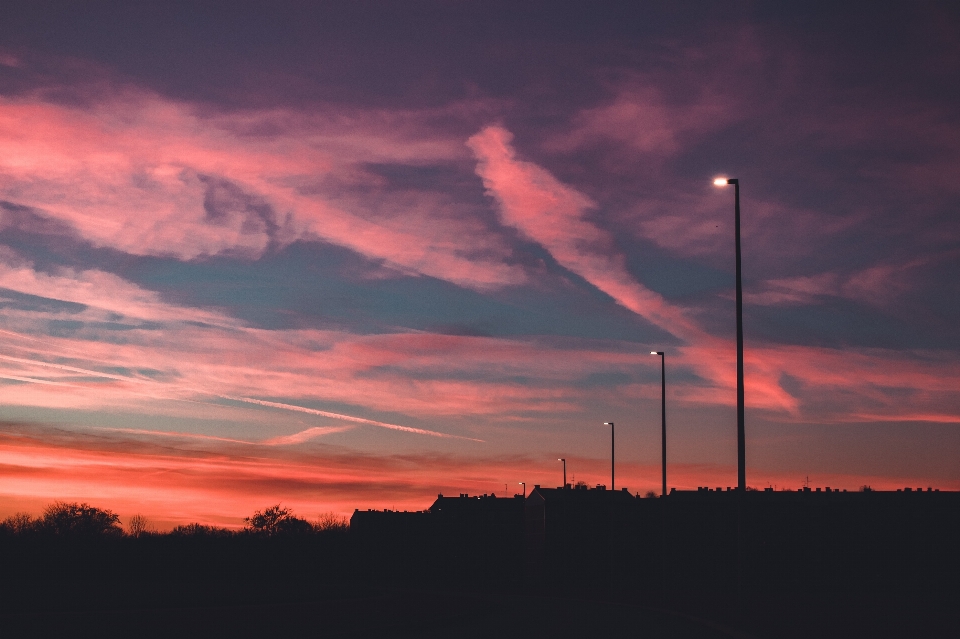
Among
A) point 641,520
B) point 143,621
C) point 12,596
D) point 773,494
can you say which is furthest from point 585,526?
point 143,621

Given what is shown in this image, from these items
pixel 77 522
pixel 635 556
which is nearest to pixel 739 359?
pixel 635 556

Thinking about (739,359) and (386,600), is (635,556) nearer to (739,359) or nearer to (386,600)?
(386,600)

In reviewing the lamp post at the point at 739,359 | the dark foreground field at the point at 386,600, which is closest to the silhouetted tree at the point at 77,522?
the dark foreground field at the point at 386,600

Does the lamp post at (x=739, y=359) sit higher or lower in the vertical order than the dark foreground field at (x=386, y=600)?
higher

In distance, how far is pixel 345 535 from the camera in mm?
168875

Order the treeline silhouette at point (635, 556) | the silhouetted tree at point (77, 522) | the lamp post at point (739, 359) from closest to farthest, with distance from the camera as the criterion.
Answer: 1. the lamp post at point (739, 359)
2. the treeline silhouette at point (635, 556)
3. the silhouetted tree at point (77, 522)

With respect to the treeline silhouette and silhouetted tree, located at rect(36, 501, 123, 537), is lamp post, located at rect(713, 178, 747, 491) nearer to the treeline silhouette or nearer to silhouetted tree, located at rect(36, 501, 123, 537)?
the treeline silhouette

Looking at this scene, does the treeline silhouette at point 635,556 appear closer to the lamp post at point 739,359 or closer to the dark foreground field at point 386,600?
the dark foreground field at point 386,600

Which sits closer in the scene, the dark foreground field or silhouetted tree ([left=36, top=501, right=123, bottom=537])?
the dark foreground field

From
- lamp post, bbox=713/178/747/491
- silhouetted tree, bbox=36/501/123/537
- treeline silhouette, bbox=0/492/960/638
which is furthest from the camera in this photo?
silhouetted tree, bbox=36/501/123/537

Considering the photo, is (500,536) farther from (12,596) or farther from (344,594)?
(12,596)

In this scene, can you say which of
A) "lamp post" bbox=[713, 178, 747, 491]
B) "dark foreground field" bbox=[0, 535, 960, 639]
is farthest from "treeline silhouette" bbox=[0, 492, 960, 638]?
"lamp post" bbox=[713, 178, 747, 491]

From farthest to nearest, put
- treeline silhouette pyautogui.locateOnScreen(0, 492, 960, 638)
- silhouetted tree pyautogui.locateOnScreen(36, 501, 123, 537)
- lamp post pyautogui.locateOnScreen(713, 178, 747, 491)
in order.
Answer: silhouetted tree pyautogui.locateOnScreen(36, 501, 123, 537) → treeline silhouette pyautogui.locateOnScreen(0, 492, 960, 638) → lamp post pyautogui.locateOnScreen(713, 178, 747, 491)

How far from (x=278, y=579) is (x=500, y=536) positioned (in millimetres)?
44819
